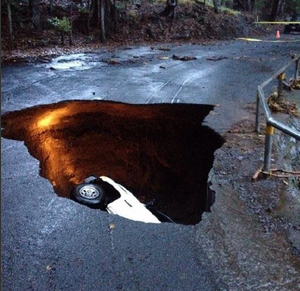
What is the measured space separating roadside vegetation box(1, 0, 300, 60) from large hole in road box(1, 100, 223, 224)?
24.9 feet

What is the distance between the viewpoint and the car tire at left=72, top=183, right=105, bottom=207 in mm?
4871

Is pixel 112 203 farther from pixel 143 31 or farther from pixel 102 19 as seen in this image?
pixel 143 31

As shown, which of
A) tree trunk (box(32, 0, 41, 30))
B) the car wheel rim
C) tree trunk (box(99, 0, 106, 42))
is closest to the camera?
the car wheel rim

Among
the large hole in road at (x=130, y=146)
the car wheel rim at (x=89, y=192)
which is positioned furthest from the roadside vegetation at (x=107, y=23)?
the car wheel rim at (x=89, y=192)

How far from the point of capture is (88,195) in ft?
16.5

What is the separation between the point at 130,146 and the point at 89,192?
418 centimetres

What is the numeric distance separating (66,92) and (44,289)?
6.60m

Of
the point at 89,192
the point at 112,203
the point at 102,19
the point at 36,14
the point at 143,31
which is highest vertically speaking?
the point at 36,14

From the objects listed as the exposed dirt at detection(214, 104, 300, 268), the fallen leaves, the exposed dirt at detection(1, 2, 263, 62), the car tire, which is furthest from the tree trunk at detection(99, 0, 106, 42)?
the car tire

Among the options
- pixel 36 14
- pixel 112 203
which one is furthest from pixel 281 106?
pixel 36 14

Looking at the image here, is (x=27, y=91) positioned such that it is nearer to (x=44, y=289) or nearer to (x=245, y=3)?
(x=44, y=289)

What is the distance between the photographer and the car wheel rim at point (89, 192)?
4.99 meters

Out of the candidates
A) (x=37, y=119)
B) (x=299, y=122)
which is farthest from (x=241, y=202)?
(x=37, y=119)

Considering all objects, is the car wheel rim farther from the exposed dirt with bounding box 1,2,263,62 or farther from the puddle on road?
the exposed dirt with bounding box 1,2,263,62
